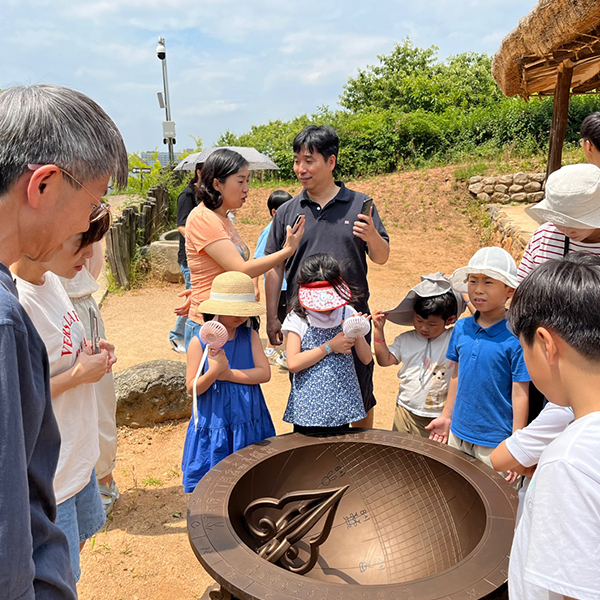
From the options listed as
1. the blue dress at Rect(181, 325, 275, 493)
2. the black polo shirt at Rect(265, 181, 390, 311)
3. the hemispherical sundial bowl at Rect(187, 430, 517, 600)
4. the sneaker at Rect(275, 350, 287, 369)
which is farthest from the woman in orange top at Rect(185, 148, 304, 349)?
the sneaker at Rect(275, 350, 287, 369)

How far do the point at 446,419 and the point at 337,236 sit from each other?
1075mm

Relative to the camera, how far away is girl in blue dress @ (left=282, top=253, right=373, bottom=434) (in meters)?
2.39

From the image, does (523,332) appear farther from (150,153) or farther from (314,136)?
(150,153)

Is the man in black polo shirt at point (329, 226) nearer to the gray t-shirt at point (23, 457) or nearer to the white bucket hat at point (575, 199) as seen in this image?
the white bucket hat at point (575, 199)

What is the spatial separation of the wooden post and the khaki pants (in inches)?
229

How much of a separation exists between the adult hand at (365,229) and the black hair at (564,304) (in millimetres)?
1660

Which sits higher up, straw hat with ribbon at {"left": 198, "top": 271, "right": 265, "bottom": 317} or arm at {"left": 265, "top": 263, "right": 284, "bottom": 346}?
straw hat with ribbon at {"left": 198, "top": 271, "right": 265, "bottom": 317}

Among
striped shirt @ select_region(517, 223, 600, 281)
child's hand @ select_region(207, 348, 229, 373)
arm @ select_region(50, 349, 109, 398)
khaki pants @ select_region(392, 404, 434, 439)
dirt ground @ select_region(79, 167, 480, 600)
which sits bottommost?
dirt ground @ select_region(79, 167, 480, 600)

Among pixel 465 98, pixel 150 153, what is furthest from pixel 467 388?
pixel 465 98

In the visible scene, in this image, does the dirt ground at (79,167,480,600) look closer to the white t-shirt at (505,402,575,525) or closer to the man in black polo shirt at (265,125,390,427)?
the man in black polo shirt at (265,125,390,427)

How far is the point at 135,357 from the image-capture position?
515 centimetres

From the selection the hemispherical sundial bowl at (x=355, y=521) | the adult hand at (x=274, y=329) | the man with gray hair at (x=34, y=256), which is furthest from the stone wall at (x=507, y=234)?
the man with gray hair at (x=34, y=256)

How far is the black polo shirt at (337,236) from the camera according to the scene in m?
2.90

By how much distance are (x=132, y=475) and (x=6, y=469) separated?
9.37 feet
